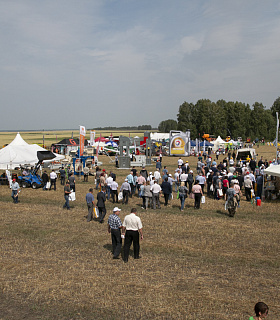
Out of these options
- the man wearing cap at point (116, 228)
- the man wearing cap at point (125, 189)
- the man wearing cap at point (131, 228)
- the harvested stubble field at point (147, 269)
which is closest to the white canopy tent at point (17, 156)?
the harvested stubble field at point (147, 269)

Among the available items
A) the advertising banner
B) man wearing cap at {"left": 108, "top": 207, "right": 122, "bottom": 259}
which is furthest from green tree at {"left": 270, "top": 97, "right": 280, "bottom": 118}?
man wearing cap at {"left": 108, "top": 207, "right": 122, "bottom": 259}

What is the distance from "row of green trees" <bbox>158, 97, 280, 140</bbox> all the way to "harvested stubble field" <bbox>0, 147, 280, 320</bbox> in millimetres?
68631

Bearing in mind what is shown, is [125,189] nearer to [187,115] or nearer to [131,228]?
[131,228]

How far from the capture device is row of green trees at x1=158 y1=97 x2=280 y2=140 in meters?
79.1

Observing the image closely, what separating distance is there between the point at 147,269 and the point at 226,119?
79.5 metres

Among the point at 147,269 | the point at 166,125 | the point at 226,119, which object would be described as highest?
the point at 166,125

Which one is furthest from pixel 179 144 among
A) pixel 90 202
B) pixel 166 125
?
pixel 166 125

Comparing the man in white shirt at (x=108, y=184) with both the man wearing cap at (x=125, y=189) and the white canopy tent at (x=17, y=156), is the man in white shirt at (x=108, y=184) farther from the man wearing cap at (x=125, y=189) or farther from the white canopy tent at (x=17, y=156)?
the white canopy tent at (x=17, y=156)

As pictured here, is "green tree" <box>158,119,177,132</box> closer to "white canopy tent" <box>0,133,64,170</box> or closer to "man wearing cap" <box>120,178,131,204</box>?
"white canopy tent" <box>0,133,64,170</box>

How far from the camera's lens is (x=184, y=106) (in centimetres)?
8106

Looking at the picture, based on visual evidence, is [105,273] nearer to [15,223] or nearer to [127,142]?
[15,223]

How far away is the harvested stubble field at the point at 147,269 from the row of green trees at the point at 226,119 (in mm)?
68631

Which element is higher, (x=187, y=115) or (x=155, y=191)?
(x=187, y=115)

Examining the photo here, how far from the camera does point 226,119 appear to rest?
82500mm
